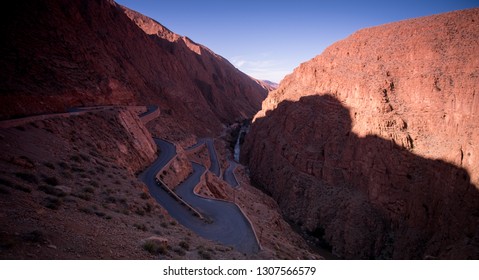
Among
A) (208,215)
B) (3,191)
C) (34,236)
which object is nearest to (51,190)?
(3,191)

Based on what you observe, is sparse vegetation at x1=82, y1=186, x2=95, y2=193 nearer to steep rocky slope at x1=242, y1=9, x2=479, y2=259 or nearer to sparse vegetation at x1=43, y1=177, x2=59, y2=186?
sparse vegetation at x1=43, y1=177, x2=59, y2=186

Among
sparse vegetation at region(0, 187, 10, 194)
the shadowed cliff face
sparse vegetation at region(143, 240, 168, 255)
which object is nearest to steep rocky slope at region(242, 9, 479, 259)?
the shadowed cliff face

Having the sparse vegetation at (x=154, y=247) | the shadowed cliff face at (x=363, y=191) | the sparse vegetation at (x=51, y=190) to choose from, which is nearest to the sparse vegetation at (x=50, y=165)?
the sparse vegetation at (x=51, y=190)

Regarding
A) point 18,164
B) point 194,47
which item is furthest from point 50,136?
point 194,47

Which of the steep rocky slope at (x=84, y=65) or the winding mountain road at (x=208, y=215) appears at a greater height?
the steep rocky slope at (x=84, y=65)

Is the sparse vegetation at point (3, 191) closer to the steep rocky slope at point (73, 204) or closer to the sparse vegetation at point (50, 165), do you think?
the steep rocky slope at point (73, 204)

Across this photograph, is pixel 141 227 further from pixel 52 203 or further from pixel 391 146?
pixel 391 146
